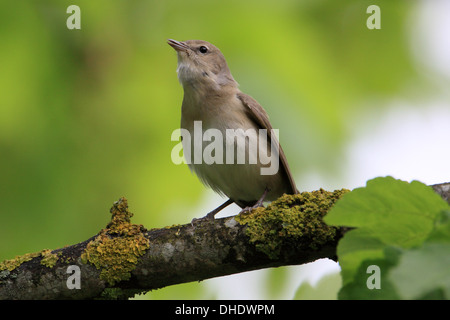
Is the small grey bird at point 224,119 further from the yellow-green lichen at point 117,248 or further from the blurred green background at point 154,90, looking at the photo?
the yellow-green lichen at point 117,248

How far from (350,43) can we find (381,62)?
0.37 m

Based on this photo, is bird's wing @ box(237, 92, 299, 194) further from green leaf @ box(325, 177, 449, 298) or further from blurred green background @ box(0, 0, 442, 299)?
green leaf @ box(325, 177, 449, 298)

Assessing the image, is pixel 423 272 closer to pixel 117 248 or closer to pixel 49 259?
pixel 117 248

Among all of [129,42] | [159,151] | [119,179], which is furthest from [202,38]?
[119,179]

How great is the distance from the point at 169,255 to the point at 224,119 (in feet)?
6.82

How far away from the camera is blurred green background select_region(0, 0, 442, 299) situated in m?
4.82

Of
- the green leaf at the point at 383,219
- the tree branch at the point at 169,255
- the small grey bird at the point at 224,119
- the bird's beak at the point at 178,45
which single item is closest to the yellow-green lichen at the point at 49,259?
the tree branch at the point at 169,255

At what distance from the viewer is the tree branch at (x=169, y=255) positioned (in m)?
3.46

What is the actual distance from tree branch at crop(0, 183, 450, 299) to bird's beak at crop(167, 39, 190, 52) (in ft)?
7.48

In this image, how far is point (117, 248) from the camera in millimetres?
3795

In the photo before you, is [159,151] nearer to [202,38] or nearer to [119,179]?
[119,179]

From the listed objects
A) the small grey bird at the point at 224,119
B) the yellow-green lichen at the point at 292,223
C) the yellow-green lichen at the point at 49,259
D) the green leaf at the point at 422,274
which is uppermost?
the small grey bird at the point at 224,119

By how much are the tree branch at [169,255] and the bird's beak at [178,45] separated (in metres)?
2.28

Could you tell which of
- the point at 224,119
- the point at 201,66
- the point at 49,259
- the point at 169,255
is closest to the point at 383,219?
the point at 169,255
